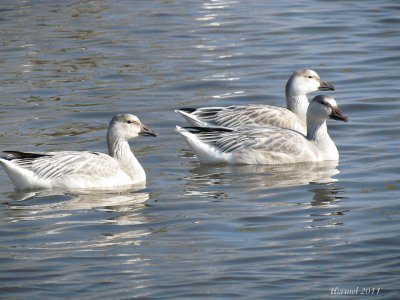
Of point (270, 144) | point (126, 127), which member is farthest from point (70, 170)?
point (270, 144)

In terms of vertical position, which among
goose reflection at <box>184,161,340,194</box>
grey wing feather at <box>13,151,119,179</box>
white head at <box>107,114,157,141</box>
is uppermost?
white head at <box>107,114,157,141</box>

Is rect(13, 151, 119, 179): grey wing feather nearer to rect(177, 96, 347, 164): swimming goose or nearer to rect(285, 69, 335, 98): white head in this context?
rect(177, 96, 347, 164): swimming goose

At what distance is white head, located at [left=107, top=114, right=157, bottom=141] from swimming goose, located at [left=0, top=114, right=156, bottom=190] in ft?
0.91

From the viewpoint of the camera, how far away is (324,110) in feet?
50.2

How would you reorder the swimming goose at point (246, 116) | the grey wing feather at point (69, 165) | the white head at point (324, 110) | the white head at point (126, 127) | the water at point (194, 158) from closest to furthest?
the water at point (194, 158)
the grey wing feather at point (69, 165)
the white head at point (126, 127)
the white head at point (324, 110)
the swimming goose at point (246, 116)

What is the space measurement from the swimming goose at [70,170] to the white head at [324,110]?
8.32 feet

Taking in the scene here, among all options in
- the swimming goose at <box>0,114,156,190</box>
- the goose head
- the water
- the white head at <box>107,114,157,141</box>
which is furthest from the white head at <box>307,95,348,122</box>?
the swimming goose at <box>0,114,156,190</box>

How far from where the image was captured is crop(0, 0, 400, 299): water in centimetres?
1038

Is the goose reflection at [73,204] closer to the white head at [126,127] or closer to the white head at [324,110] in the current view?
the white head at [126,127]

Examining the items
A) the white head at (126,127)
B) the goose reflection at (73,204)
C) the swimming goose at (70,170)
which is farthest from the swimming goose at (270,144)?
the goose reflection at (73,204)

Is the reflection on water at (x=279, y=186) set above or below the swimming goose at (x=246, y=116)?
below

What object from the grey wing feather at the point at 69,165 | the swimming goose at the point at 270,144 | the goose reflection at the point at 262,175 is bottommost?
the goose reflection at the point at 262,175

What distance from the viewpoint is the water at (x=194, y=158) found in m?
10.4

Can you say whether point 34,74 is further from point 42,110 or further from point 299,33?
point 299,33
